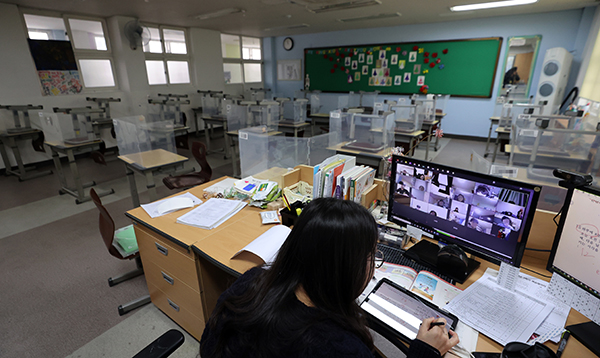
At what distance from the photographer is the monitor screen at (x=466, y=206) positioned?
1.06m

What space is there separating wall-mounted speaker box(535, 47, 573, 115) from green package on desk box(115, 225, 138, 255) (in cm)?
693

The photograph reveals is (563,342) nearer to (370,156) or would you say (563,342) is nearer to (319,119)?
(370,156)

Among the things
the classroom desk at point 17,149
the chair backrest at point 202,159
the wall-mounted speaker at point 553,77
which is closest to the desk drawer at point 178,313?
the chair backrest at point 202,159

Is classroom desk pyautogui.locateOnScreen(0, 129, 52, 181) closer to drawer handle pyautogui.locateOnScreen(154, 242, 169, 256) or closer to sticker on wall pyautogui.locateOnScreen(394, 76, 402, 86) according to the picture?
drawer handle pyautogui.locateOnScreen(154, 242, 169, 256)

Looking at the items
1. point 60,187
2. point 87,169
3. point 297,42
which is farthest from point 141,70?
point 297,42

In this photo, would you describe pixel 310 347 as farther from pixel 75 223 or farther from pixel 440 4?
pixel 440 4

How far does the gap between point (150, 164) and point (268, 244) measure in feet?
6.99

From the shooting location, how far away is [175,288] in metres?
1.75

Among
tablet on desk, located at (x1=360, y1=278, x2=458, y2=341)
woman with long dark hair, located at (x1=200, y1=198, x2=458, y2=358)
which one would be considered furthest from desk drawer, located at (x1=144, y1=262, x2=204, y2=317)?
tablet on desk, located at (x1=360, y1=278, x2=458, y2=341)

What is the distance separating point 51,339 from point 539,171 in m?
4.18

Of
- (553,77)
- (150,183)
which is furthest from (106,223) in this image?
(553,77)

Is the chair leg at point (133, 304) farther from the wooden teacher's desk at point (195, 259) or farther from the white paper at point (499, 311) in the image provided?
the white paper at point (499, 311)

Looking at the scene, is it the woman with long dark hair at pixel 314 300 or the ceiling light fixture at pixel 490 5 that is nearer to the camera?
the woman with long dark hair at pixel 314 300

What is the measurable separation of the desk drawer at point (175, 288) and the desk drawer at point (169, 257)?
0.03 meters
